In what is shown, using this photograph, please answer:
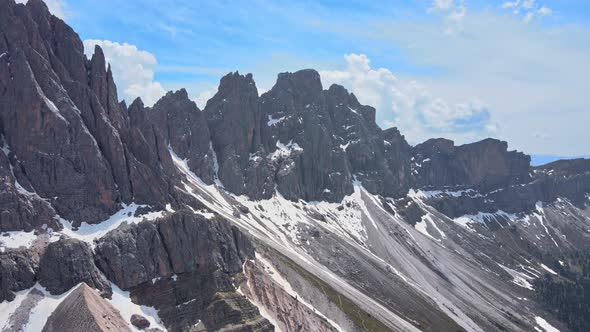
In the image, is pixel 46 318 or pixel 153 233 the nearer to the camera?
pixel 46 318

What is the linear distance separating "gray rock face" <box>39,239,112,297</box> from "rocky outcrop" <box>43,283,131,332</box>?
2.80 metres

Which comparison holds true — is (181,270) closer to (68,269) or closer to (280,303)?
(68,269)

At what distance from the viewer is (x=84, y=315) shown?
98688 millimetres

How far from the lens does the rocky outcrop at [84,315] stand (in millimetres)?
97500

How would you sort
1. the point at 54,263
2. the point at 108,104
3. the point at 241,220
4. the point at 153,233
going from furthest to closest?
the point at 241,220 < the point at 108,104 < the point at 153,233 < the point at 54,263

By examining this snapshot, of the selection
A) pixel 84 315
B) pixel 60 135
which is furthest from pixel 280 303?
pixel 60 135

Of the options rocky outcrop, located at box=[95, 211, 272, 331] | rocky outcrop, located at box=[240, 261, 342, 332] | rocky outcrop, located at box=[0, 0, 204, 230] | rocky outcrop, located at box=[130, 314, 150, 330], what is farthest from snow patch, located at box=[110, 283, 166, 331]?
rocky outcrop, located at box=[240, 261, 342, 332]

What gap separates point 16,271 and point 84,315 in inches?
704

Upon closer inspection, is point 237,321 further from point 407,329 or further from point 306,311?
point 407,329

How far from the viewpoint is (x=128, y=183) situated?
445 ft

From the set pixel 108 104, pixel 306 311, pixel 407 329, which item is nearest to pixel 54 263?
pixel 108 104

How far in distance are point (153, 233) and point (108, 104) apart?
141ft

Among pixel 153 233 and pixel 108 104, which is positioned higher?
pixel 108 104

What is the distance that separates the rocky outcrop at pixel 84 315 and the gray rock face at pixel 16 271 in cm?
914
